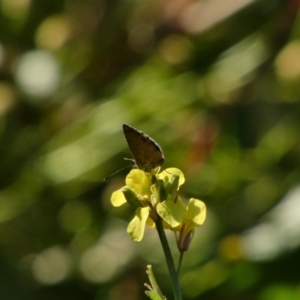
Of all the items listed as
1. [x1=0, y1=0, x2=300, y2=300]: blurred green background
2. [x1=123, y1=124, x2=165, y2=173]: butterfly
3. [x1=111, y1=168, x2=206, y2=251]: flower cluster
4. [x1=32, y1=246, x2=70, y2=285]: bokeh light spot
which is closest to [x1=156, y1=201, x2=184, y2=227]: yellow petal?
[x1=111, y1=168, x2=206, y2=251]: flower cluster

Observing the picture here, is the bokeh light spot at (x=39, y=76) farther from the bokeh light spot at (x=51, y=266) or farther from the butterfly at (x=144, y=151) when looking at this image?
the butterfly at (x=144, y=151)

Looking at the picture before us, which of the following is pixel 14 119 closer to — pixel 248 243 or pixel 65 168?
pixel 65 168

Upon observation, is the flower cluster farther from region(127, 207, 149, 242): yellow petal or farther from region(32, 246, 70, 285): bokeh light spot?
region(32, 246, 70, 285): bokeh light spot

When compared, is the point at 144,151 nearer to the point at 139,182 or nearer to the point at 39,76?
the point at 139,182

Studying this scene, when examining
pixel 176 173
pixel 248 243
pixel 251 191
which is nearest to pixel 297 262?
pixel 248 243

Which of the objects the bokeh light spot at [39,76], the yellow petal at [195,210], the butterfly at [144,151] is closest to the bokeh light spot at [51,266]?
the bokeh light spot at [39,76]

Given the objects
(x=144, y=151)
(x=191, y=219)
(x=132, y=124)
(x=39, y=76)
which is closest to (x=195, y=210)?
(x=191, y=219)

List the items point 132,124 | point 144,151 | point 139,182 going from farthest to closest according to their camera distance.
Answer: point 132,124, point 144,151, point 139,182
